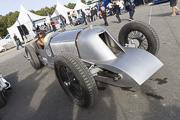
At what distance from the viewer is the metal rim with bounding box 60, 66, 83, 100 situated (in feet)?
7.70

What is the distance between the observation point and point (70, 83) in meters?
2.38

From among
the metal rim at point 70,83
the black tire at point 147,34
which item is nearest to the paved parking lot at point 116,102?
the metal rim at point 70,83

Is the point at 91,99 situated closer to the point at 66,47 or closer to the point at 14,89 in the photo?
the point at 66,47

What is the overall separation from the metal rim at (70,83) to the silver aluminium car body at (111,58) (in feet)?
1.23

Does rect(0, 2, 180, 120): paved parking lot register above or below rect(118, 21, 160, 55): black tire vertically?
below

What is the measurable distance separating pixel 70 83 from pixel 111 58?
2.89 feet

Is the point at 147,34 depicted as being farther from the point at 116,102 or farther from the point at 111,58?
the point at 116,102

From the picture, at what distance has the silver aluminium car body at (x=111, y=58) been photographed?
2029 mm

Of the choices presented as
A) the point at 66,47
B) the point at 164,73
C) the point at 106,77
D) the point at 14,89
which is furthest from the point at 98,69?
the point at 14,89

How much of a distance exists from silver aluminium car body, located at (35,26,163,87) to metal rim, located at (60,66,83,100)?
0.37 m

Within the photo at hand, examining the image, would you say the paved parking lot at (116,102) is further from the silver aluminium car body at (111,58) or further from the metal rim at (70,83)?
the silver aluminium car body at (111,58)

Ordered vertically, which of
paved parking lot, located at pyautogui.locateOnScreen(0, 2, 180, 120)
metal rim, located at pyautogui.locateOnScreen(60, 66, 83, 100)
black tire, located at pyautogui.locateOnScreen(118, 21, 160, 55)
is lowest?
paved parking lot, located at pyautogui.locateOnScreen(0, 2, 180, 120)

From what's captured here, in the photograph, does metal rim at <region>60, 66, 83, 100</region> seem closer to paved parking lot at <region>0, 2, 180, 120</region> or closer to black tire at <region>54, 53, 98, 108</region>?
black tire at <region>54, 53, 98, 108</region>

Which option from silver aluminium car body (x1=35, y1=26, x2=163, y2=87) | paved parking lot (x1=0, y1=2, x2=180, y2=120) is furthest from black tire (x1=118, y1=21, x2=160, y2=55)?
silver aluminium car body (x1=35, y1=26, x2=163, y2=87)
